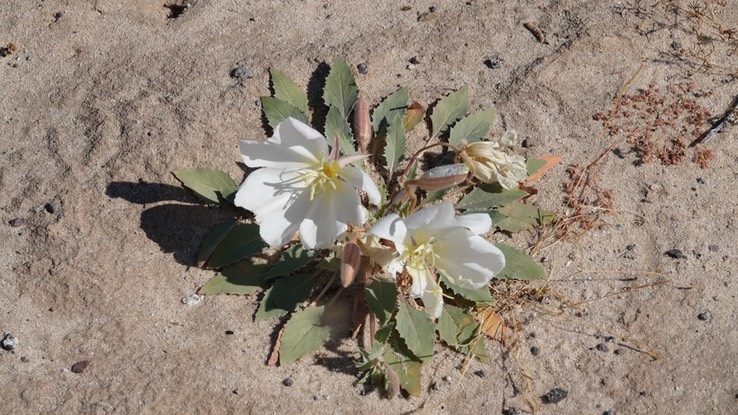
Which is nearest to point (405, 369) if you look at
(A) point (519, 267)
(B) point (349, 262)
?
(B) point (349, 262)

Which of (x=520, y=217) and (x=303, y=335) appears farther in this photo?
(x=520, y=217)

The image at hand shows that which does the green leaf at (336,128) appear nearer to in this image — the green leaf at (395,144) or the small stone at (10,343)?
the green leaf at (395,144)

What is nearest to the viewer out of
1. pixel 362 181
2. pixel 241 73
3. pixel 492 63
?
pixel 362 181

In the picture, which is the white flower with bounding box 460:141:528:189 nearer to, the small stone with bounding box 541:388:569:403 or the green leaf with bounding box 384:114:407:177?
the green leaf with bounding box 384:114:407:177

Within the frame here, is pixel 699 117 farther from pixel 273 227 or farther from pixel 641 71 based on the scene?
pixel 273 227

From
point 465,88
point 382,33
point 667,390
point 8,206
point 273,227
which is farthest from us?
point 382,33

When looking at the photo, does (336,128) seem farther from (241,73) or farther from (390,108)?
(241,73)

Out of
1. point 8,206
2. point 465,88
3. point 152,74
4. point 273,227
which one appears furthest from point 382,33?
point 8,206
